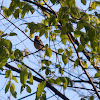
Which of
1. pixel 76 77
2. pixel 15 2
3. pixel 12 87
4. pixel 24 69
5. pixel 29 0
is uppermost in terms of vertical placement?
pixel 29 0

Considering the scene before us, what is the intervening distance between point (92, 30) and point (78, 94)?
4.47 feet

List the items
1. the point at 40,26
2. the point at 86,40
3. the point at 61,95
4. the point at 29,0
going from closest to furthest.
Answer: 1. the point at 86,40
2. the point at 40,26
3. the point at 61,95
4. the point at 29,0

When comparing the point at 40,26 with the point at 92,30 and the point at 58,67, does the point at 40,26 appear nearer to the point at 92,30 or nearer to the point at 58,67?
the point at 92,30

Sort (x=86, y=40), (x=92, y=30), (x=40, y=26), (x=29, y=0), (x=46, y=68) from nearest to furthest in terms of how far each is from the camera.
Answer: (x=92, y=30), (x=86, y=40), (x=40, y=26), (x=46, y=68), (x=29, y=0)

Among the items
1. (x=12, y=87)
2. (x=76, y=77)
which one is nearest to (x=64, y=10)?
(x=12, y=87)

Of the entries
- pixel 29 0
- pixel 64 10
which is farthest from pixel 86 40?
pixel 29 0

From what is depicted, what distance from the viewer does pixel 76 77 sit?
7.79 ft

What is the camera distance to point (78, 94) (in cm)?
240

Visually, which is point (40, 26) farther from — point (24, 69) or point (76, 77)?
point (76, 77)

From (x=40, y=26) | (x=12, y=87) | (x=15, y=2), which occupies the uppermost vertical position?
(x=15, y=2)

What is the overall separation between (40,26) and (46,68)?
0.78 meters

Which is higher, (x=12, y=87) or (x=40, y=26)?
(x=40, y=26)

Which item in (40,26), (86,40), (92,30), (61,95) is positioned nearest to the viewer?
(92,30)

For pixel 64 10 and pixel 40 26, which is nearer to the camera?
pixel 64 10
